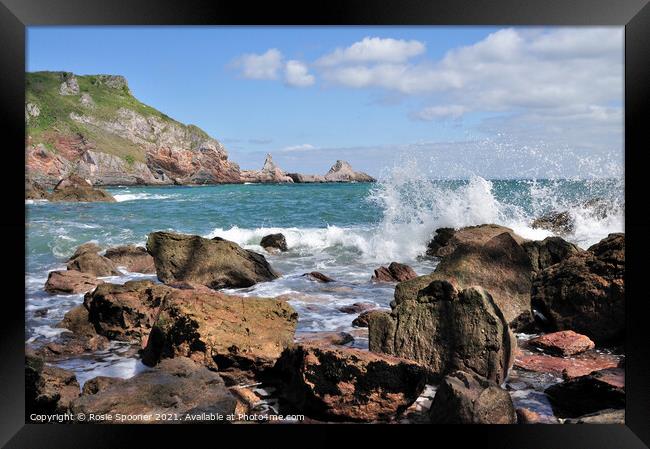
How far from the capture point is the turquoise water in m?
5.91

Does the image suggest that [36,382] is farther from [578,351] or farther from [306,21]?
[578,351]

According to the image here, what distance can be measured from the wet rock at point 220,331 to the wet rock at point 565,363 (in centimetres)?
183

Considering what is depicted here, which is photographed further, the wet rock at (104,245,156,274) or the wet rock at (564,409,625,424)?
the wet rock at (104,245,156,274)

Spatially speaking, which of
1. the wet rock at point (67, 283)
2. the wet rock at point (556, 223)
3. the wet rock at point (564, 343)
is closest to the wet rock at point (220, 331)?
the wet rock at point (564, 343)

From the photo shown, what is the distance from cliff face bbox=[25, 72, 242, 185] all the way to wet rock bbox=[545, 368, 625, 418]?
5454 mm

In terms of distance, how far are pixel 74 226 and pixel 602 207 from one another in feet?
31.1

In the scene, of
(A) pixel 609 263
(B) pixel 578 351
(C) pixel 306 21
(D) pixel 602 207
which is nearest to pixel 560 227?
(D) pixel 602 207

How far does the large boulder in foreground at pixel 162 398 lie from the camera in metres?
3.01

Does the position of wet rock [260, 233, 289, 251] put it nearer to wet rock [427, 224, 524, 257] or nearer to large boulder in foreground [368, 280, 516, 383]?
wet rock [427, 224, 524, 257]

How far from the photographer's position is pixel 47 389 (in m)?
3.33

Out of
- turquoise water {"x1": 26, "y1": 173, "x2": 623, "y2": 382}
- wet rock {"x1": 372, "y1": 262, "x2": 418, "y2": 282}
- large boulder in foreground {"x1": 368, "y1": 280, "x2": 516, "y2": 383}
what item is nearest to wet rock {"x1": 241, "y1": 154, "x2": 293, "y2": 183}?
turquoise water {"x1": 26, "y1": 173, "x2": 623, "y2": 382}

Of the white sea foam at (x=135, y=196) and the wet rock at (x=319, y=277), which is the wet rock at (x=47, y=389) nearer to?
the wet rock at (x=319, y=277)

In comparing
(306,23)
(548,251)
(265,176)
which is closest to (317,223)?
(265,176)

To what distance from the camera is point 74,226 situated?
988 centimetres
